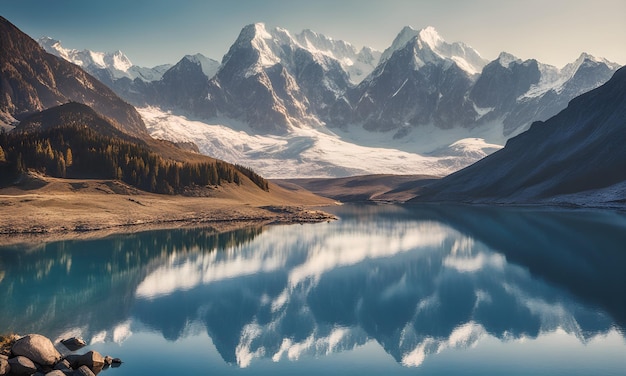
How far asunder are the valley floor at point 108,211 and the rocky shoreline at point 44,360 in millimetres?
69405

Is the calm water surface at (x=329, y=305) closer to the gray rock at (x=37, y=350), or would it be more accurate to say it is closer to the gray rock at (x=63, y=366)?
the gray rock at (x=63, y=366)

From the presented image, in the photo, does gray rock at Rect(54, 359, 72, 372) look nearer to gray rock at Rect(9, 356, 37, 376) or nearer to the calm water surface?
gray rock at Rect(9, 356, 37, 376)

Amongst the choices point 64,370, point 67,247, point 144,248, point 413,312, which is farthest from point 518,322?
point 67,247

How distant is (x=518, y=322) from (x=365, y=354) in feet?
50.4

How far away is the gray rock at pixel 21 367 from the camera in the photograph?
97.7 ft

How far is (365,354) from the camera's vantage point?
36469mm

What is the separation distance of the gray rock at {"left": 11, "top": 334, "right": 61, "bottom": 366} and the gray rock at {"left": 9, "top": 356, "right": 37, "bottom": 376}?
0.83m

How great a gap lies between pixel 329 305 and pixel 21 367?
1086 inches

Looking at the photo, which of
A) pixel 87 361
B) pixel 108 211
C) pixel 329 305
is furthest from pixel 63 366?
pixel 108 211

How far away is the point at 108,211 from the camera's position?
127938 millimetres

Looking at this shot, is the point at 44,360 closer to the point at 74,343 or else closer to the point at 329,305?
the point at 74,343

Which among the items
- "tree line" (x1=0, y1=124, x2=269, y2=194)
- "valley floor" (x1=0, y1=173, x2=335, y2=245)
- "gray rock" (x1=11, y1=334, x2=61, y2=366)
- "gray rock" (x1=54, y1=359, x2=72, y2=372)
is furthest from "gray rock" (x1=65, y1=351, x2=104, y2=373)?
"tree line" (x1=0, y1=124, x2=269, y2=194)

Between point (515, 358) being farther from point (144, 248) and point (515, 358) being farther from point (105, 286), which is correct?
point (144, 248)

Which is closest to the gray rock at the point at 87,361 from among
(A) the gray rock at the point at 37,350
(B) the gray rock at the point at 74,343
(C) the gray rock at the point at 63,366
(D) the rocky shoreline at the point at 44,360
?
(D) the rocky shoreline at the point at 44,360
